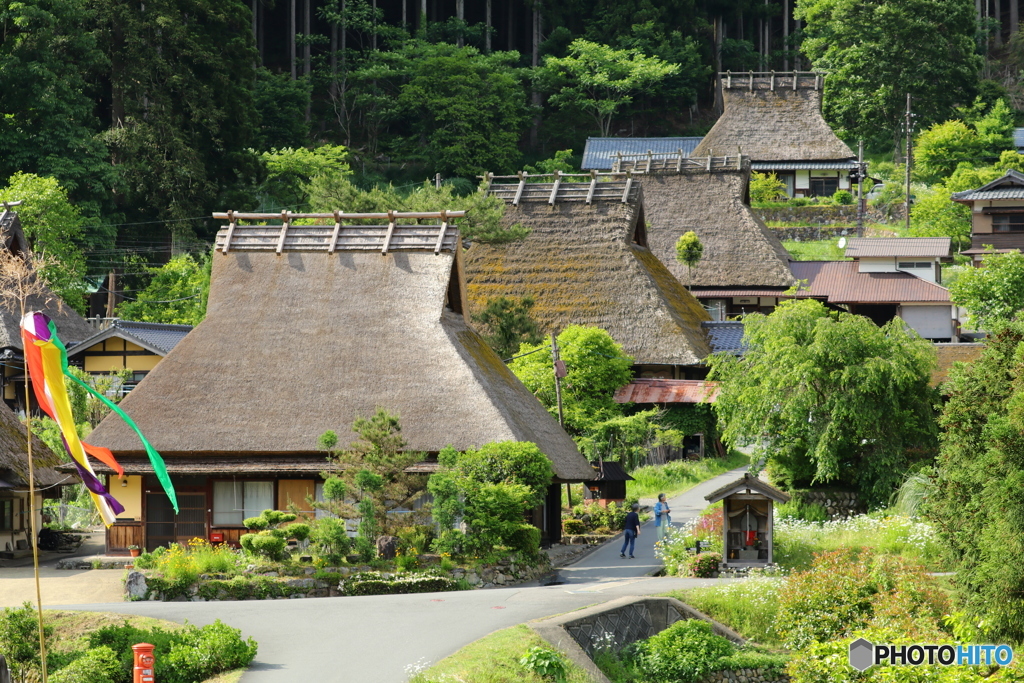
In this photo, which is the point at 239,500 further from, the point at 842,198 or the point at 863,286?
the point at 842,198

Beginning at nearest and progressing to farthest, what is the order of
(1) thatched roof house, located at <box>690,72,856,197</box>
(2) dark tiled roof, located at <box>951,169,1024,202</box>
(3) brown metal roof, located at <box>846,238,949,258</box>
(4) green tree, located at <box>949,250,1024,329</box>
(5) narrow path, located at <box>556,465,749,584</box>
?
(5) narrow path, located at <box>556,465,749,584</box> < (4) green tree, located at <box>949,250,1024,329</box> < (3) brown metal roof, located at <box>846,238,949,258</box> < (2) dark tiled roof, located at <box>951,169,1024,202</box> < (1) thatched roof house, located at <box>690,72,856,197</box>

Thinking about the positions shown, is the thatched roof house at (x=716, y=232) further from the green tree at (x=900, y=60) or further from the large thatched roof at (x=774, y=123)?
the green tree at (x=900, y=60)

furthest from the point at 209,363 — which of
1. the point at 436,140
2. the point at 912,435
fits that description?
the point at 436,140

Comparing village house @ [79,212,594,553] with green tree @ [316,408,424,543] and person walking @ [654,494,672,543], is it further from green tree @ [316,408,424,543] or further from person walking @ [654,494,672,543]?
person walking @ [654,494,672,543]

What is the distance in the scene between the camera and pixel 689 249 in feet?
172

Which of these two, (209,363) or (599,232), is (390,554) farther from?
(599,232)

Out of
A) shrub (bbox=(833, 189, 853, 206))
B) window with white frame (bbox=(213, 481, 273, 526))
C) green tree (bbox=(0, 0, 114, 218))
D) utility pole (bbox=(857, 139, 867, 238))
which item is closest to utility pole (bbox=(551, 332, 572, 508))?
window with white frame (bbox=(213, 481, 273, 526))

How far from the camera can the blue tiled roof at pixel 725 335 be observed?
44344 millimetres

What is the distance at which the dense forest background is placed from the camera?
52938 mm

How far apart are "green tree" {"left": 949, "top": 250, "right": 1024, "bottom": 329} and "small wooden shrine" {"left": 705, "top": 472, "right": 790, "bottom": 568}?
18044 mm

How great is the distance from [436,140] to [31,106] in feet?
71.9

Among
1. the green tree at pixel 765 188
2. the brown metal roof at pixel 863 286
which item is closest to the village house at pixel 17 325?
the brown metal roof at pixel 863 286

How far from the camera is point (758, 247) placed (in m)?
54.2

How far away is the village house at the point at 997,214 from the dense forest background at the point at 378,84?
15.1 metres
